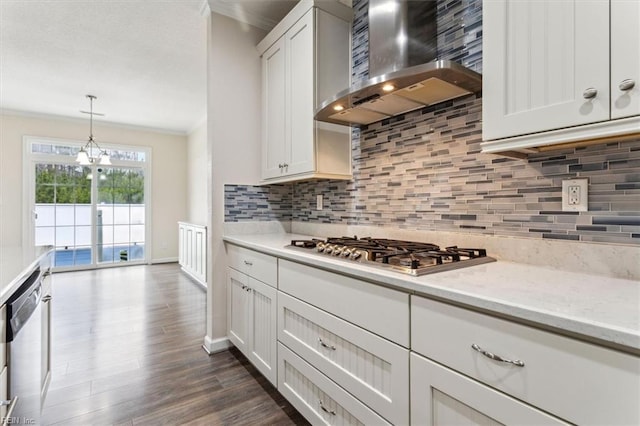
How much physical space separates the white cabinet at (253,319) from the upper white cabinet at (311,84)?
746 millimetres

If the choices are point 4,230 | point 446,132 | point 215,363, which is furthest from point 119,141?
point 446,132

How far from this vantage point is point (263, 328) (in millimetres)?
1922

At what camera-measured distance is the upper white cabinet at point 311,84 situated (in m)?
2.03

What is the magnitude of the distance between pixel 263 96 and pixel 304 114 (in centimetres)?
71

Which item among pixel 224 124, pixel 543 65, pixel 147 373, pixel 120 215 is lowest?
pixel 147 373

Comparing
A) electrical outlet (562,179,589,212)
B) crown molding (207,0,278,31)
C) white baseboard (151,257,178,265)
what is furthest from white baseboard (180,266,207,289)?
electrical outlet (562,179,589,212)

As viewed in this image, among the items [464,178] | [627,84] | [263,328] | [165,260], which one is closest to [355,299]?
[464,178]

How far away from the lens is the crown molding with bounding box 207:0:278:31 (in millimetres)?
2443

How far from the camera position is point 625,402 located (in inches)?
24.0

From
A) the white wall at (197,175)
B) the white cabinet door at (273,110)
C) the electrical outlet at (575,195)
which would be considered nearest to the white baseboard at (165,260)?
the white wall at (197,175)

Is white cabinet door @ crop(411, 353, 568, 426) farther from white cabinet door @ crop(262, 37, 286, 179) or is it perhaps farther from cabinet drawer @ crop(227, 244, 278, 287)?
white cabinet door @ crop(262, 37, 286, 179)

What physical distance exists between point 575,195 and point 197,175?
5.81 meters

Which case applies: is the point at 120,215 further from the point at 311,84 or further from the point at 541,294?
the point at 541,294

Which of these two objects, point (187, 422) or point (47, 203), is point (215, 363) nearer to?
point (187, 422)
